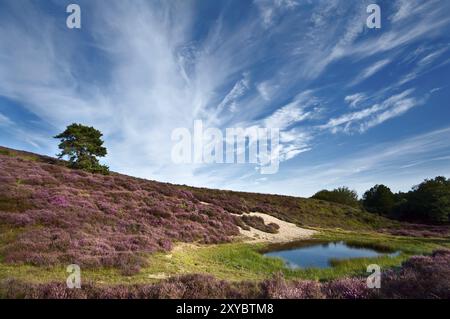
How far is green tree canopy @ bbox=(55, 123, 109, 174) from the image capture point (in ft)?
110

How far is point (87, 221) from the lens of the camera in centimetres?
1639

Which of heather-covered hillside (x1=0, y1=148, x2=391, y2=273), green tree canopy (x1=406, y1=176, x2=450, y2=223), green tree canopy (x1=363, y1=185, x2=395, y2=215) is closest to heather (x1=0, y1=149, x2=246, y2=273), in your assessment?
heather-covered hillside (x1=0, y1=148, x2=391, y2=273)

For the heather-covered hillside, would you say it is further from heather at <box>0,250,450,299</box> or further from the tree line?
the tree line

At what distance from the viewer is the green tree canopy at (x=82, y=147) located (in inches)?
1324

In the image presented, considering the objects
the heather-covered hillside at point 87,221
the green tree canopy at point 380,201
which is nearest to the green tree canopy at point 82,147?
the heather-covered hillside at point 87,221

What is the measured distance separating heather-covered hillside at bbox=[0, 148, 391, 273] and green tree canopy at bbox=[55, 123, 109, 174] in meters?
5.89

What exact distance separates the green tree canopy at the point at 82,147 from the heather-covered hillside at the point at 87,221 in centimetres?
589

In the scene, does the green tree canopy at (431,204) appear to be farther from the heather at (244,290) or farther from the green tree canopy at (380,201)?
the heather at (244,290)

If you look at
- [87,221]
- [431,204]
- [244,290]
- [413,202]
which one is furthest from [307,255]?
[413,202]

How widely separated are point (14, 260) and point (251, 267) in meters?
11.1

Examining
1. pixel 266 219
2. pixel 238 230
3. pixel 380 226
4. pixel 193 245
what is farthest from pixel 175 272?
pixel 380 226

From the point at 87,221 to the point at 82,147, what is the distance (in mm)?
22520

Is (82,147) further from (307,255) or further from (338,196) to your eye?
(338,196)

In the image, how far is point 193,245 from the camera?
18234 millimetres
